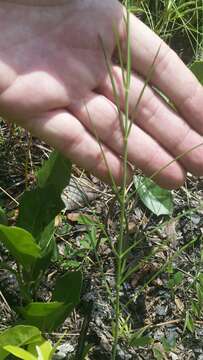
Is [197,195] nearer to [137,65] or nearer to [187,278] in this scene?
[187,278]

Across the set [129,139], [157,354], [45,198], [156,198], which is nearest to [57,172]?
[45,198]

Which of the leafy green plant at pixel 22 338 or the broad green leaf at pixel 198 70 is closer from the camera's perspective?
the leafy green plant at pixel 22 338

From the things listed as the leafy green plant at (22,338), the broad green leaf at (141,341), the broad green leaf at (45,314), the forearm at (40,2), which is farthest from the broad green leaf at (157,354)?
the forearm at (40,2)

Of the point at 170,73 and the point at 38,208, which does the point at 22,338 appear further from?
the point at 170,73

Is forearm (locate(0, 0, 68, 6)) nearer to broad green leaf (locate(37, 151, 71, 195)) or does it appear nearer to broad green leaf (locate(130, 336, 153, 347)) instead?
broad green leaf (locate(37, 151, 71, 195))

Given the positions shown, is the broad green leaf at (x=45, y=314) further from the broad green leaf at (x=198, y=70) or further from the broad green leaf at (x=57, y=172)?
the broad green leaf at (x=198, y=70)

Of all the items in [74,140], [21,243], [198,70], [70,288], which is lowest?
[70,288]
